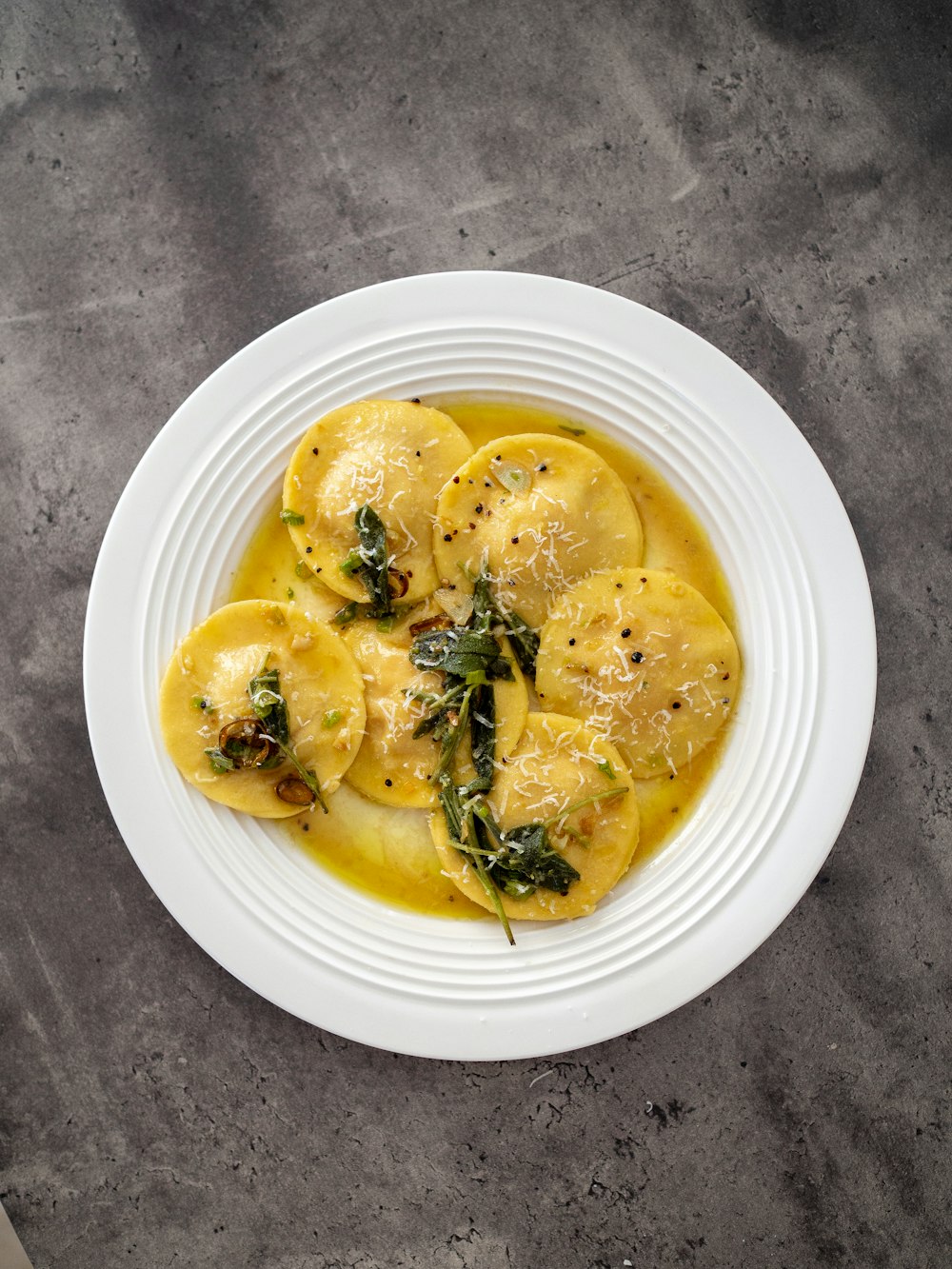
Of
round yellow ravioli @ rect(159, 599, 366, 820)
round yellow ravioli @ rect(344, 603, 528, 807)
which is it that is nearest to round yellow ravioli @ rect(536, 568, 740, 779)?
round yellow ravioli @ rect(344, 603, 528, 807)

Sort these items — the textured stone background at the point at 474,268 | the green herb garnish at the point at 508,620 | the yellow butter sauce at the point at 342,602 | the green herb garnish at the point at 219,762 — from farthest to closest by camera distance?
the textured stone background at the point at 474,268 → the yellow butter sauce at the point at 342,602 → the green herb garnish at the point at 508,620 → the green herb garnish at the point at 219,762

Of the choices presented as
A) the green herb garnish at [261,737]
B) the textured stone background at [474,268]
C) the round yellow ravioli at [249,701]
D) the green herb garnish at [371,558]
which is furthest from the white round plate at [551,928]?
the textured stone background at [474,268]

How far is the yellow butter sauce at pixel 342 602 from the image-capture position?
3242mm

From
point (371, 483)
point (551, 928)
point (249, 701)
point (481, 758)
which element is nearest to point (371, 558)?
point (371, 483)

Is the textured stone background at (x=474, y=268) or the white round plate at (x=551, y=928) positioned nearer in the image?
the white round plate at (x=551, y=928)

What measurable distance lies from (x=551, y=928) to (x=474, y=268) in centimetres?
266

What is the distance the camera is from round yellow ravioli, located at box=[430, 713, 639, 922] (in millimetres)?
Answer: 3029

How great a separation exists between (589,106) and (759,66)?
2.42ft

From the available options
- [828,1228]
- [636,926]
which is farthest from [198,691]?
[828,1228]

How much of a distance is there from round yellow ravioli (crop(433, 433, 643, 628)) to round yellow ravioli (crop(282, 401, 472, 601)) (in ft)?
0.26

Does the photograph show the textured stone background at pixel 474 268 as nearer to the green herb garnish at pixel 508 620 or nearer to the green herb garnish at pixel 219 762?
the green herb garnish at pixel 219 762

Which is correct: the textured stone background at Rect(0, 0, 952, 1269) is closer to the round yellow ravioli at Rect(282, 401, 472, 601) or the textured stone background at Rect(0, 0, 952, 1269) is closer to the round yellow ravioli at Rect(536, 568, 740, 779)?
the round yellow ravioli at Rect(282, 401, 472, 601)

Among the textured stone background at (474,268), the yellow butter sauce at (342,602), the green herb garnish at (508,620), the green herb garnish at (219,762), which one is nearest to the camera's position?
the green herb garnish at (219,762)

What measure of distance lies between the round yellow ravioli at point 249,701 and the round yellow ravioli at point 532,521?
22.6 inches
